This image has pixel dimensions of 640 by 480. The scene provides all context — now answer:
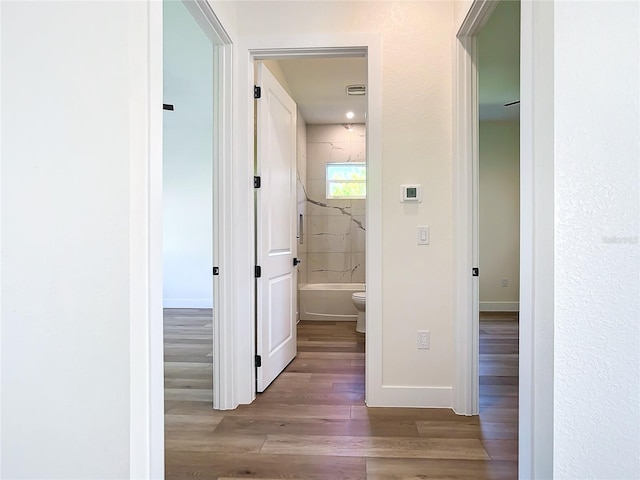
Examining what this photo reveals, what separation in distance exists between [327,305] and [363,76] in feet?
8.95

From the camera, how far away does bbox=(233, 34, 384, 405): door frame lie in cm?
235

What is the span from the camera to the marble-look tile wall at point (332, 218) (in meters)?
5.60

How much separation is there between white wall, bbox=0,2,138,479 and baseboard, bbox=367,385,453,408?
1.62 m

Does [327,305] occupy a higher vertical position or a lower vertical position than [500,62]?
lower

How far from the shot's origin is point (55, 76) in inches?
42.1

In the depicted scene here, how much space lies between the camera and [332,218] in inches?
222

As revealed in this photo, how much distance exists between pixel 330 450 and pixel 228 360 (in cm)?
82

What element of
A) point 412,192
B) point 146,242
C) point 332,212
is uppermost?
point 332,212

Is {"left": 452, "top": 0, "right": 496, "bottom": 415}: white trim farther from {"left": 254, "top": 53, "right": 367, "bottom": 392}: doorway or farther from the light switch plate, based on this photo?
{"left": 254, "top": 53, "right": 367, "bottom": 392}: doorway

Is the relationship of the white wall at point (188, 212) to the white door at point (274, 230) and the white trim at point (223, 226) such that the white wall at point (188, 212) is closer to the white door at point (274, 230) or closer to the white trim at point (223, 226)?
the white door at point (274, 230)
